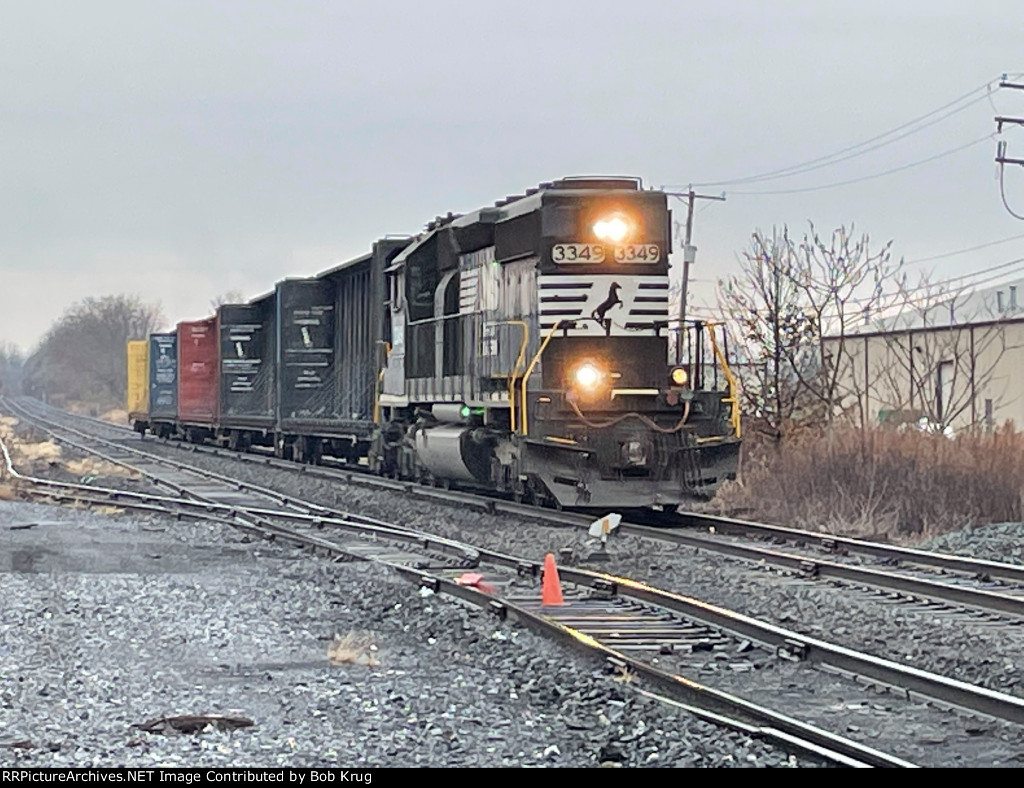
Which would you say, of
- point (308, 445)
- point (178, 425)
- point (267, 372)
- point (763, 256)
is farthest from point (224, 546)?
point (178, 425)

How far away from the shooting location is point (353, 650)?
814cm

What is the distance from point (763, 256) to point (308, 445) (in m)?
9.97

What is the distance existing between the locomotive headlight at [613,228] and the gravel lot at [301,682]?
522 centimetres

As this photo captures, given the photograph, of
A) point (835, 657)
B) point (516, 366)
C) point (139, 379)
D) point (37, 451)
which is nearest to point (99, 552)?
point (516, 366)

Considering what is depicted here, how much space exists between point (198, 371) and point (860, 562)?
24458 mm

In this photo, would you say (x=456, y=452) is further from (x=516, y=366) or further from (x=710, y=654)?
(x=710, y=654)

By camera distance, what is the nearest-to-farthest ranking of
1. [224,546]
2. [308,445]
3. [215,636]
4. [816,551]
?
[215,636] < [816,551] < [224,546] < [308,445]

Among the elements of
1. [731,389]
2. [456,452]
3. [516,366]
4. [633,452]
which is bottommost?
[456,452]

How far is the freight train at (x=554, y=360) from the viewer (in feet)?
48.7

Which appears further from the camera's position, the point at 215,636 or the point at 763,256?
the point at 763,256

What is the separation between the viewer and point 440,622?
363 inches

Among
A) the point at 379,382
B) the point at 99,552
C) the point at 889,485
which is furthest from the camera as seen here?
the point at 379,382

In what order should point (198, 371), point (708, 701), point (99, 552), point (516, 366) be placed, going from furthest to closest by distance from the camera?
point (198, 371) → point (516, 366) → point (99, 552) → point (708, 701)
